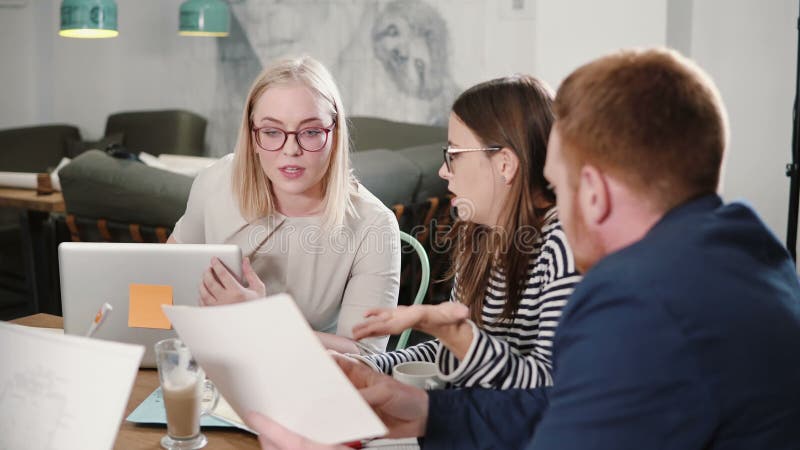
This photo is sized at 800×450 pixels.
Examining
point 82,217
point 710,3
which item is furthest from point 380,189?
point 710,3

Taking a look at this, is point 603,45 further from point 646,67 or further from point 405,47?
point 646,67

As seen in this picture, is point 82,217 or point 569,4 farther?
point 569,4

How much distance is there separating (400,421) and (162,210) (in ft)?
6.55

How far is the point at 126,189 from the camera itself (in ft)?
10.0

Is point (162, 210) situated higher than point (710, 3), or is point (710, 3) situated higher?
point (710, 3)

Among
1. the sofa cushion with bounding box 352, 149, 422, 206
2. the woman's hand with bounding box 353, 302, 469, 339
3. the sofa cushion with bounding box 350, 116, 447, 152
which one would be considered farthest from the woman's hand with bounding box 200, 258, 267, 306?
the sofa cushion with bounding box 350, 116, 447, 152

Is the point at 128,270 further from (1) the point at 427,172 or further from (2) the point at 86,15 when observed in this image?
(2) the point at 86,15

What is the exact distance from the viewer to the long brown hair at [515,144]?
1490mm

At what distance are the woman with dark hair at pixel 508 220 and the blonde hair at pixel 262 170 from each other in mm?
385

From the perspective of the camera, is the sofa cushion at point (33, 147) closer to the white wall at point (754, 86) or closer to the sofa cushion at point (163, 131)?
the sofa cushion at point (163, 131)

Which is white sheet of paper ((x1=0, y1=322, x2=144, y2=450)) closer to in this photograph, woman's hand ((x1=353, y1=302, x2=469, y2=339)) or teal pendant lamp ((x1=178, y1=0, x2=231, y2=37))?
woman's hand ((x1=353, y1=302, x2=469, y2=339))

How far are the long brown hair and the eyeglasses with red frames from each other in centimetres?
41

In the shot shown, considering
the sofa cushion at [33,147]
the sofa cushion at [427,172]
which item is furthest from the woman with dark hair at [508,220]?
the sofa cushion at [33,147]

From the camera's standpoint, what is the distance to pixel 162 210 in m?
3.03
